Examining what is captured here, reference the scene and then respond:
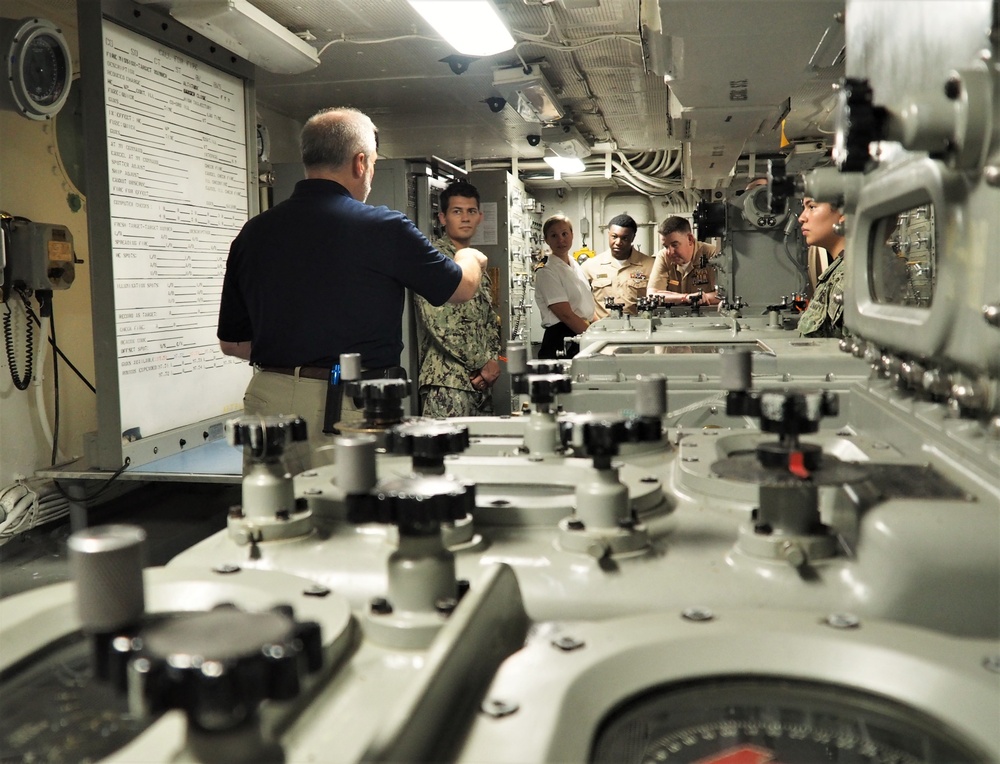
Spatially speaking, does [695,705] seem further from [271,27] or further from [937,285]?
[271,27]

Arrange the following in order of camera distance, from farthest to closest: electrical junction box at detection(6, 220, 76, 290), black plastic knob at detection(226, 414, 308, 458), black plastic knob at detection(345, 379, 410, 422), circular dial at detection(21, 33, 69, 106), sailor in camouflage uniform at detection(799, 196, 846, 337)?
electrical junction box at detection(6, 220, 76, 290) → circular dial at detection(21, 33, 69, 106) → sailor in camouflage uniform at detection(799, 196, 846, 337) → black plastic knob at detection(345, 379, 410, 422) → black plastic knob at detection(226, 414, 308, 458)

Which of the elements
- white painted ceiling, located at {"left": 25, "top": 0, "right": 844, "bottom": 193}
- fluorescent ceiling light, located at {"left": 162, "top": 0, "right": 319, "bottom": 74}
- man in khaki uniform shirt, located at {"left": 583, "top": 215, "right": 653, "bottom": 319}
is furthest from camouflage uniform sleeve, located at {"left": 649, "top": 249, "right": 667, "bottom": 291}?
fluorescent ceiling light, located at {"left": 162, "top": 0, "right": 319, "bottom": 74}

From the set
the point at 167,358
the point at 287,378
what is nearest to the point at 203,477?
the point at 167,358

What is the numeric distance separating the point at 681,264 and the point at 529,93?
2.62 m

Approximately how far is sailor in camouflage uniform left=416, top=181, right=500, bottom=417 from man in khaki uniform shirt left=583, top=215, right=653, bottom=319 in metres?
3.01

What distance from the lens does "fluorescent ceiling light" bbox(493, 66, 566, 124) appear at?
18.1 ft

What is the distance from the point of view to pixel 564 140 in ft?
24.4

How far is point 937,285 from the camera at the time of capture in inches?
36.3

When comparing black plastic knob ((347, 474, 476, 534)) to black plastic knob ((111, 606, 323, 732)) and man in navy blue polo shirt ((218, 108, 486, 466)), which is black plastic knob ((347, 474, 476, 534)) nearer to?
black plastic knob ((111, 606, 323, 732))

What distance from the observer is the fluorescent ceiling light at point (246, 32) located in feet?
11.5

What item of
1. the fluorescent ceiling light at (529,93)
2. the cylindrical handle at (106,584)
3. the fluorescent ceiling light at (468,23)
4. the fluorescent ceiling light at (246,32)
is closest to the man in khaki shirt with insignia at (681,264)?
the fluorescent ceiling light at (529,93)

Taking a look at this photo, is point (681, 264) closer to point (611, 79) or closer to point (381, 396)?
point (611, 79)

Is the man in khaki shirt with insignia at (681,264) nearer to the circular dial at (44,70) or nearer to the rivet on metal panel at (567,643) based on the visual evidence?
the circular dial at (44,70)

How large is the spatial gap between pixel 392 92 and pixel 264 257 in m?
4.17
